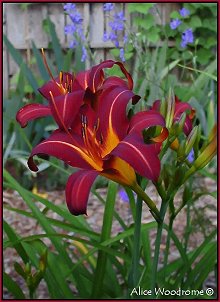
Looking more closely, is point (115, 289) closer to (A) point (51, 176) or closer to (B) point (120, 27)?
(B) point (120, 27)

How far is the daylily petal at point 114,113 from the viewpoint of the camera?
983 millimetres

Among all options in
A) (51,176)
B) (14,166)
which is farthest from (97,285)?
(14,166)

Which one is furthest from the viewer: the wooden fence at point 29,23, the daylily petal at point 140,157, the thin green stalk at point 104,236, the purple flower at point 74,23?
the wooden fence at point 29,23

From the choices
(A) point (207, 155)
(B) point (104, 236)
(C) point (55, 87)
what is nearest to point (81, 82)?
(C) point (55, 87)

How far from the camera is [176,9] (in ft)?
15.4

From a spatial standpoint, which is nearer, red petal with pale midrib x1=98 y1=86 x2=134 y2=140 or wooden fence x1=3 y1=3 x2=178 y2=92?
red petal with pale midrib x1=98 y1=86 x2=134 y2=140

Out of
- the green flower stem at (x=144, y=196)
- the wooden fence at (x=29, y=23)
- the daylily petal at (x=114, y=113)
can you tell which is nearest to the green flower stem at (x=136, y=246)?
the green flower stem at (x=144, y=196)

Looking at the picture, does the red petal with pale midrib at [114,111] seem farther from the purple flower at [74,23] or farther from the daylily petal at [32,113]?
the purple flower at [74,23]

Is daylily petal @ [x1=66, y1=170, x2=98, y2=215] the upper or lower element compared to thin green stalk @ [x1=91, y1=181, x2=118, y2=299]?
upper

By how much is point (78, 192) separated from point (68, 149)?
0.10 meters

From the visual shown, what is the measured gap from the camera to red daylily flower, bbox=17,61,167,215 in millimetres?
941

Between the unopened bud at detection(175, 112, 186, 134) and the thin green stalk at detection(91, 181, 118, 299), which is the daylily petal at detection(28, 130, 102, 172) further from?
the thin green stalk at detection(91, 181, 118, 299)

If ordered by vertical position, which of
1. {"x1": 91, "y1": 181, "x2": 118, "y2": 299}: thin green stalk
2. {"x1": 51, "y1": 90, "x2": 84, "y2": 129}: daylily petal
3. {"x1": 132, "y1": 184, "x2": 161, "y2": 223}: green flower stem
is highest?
{"x1": 51, "y1": 90, "x2": 84, "y2": 129}: daylily petal

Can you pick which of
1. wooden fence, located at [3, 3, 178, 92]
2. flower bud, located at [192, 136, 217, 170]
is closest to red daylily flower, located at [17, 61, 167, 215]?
flower bud, located at [192, 136, 217, 170]
